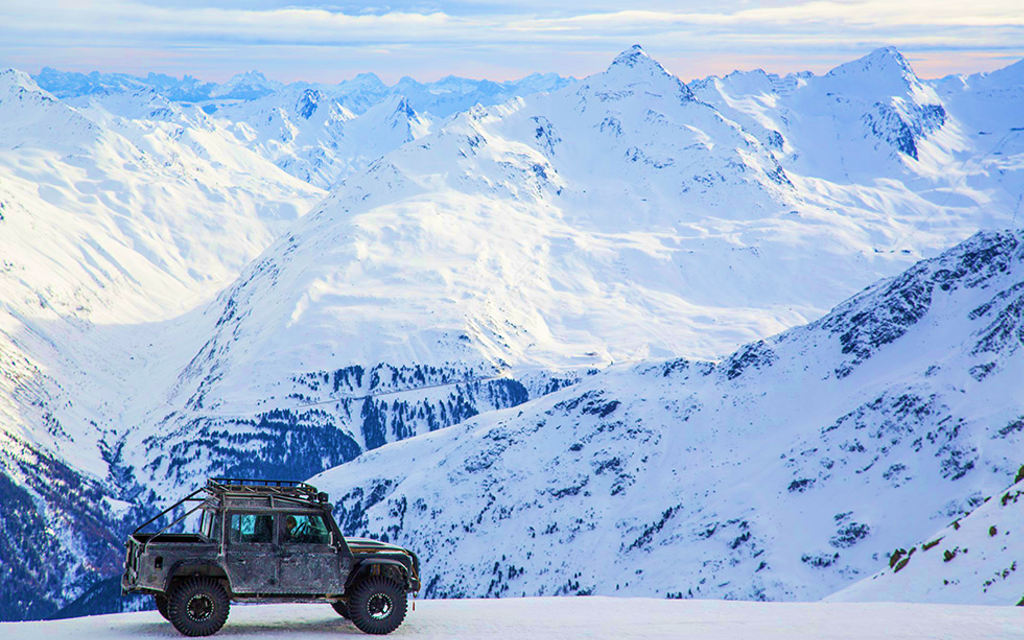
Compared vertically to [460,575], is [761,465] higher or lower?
higher

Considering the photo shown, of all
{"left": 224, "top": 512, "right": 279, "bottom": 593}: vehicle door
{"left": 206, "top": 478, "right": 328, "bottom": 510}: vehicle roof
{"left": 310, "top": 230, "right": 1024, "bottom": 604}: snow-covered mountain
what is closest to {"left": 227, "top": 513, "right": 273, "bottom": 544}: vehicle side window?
{"left": 224, "top": 512, "right": 279, "bottom": 593}: vehicle door

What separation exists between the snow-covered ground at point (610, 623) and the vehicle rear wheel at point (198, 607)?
369 mm

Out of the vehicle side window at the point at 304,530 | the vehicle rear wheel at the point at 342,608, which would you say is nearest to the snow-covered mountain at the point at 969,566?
the vehicle rear wheel at the point at 342,608

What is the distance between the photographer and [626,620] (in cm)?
2086

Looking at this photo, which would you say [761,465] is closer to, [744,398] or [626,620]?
[744,398]

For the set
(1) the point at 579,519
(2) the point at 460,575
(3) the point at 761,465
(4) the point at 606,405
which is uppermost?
(4) the point at 606,405

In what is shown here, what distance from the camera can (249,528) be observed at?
19.4 meters

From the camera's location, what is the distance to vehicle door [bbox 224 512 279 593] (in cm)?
1914

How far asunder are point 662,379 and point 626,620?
130 m

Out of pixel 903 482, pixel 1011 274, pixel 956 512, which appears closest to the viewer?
pixel 956 512

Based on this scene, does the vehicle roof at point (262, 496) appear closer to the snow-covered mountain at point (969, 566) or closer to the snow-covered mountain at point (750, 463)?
the snow-covered mountain at point (969, 566)

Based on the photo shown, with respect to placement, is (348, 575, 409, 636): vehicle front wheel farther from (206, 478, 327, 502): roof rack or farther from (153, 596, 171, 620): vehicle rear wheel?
(153, 596, 171, 620): vehicle rear wheel

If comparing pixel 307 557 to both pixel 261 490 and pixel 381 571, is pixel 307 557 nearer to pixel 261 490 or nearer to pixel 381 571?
pixel 381 571

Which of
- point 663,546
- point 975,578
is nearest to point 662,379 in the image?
point 663,546
